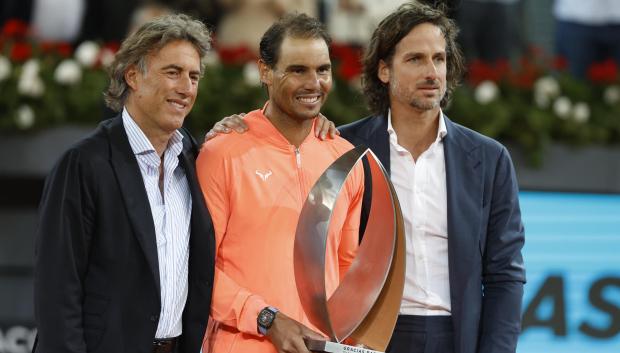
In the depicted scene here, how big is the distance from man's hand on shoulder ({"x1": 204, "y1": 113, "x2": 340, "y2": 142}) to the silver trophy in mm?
193

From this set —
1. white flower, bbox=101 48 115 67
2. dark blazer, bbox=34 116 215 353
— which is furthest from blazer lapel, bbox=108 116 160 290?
white flower, bbox=101 48 115 67

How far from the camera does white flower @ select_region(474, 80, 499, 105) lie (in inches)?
256

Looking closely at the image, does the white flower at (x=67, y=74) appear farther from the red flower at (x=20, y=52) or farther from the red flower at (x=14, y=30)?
the red flower at (x=14, y=30)

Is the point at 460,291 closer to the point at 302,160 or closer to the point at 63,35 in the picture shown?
the point at 302,160

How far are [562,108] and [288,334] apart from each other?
3453 millimetres

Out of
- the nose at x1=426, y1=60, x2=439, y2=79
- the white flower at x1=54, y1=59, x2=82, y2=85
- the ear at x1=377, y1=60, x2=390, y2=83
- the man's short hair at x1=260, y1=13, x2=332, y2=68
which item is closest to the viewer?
the man's short hair at x1=260, y1=13, x2=332, y2=68

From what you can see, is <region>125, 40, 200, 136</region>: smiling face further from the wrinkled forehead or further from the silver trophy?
the silver trophy

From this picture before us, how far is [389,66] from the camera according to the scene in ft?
14.1

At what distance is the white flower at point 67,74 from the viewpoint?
20.4 feet

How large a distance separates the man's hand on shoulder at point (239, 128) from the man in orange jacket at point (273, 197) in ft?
0.07

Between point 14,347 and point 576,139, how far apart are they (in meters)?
3.30

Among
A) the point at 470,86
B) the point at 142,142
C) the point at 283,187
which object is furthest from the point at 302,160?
the point at 470,86

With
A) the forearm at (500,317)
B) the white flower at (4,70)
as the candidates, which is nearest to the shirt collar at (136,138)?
the forearm at (500,317)

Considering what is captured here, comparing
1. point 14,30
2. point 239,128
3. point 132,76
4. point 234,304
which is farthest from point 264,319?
point 14,30
